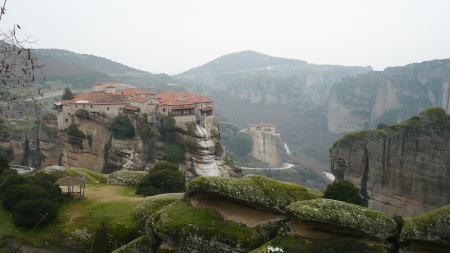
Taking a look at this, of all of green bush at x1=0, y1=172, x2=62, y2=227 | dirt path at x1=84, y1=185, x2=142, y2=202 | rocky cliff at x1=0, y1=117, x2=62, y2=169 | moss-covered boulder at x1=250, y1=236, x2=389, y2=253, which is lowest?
rocky cliff at x1=0, y1=117, x2=62, y2=169

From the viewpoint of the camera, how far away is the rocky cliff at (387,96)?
132 m

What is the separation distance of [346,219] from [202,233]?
5.56 meters

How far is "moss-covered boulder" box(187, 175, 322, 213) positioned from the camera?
16.2 m

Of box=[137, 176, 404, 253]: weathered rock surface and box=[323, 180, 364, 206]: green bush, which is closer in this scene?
box=[137, 176, 404, 253]: weathered rock surface

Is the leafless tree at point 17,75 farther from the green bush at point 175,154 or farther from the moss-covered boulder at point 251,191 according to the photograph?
the green bush at point 175,154

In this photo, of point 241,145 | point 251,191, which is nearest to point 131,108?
point 251,191

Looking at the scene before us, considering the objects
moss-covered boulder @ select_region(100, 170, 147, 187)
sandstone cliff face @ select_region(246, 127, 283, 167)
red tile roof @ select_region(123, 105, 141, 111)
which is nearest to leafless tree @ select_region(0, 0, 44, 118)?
moss-covered boulder @ select_region(100, 170, 147, 187)

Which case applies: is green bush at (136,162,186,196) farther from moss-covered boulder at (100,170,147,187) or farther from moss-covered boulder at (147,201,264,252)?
moss-covered boulder at (147,201,264,252)

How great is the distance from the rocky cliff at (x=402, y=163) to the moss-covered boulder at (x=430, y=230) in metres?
26.7

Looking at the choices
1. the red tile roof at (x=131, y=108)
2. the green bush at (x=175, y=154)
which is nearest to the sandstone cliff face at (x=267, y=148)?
the red tile roof at (x=131, y=108)

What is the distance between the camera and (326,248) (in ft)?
45.4

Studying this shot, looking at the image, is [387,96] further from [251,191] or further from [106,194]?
[251,191]

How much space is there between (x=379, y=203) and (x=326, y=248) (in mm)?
A: 32443

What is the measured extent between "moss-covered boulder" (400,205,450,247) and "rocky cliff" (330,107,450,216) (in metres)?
26.7
